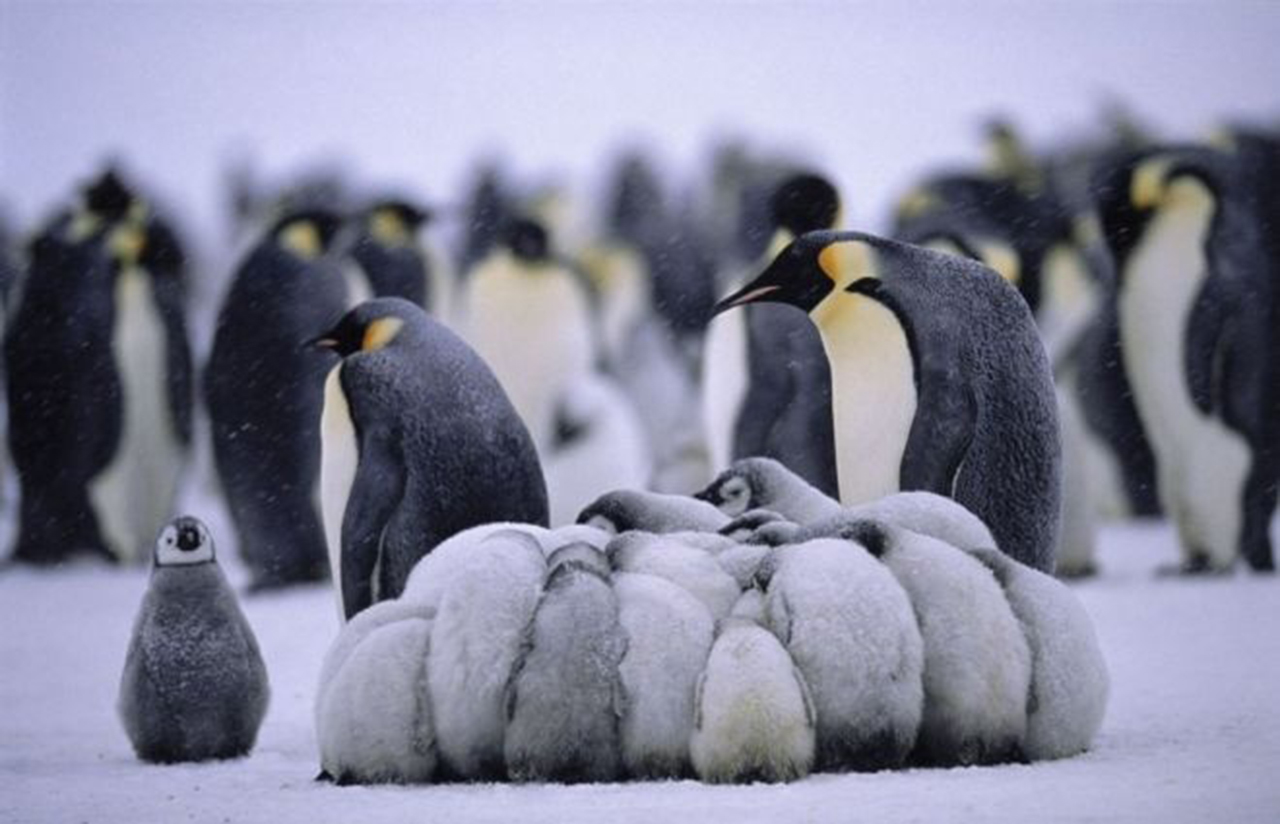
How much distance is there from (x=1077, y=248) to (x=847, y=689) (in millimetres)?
9801

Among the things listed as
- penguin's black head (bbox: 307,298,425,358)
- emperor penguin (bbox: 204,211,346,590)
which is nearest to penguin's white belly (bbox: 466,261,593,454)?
emperor penguin (bbox: 204,211,346,590)

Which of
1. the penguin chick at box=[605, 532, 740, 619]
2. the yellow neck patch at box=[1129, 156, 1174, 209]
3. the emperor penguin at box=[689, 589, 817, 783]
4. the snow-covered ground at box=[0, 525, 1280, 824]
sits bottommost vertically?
the snow-covered ground at box=[0, 525, 1280, 824]

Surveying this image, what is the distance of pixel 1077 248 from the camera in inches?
528

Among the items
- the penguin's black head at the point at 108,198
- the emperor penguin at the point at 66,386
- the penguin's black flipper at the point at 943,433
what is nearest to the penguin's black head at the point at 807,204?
the penguin's black flipper at the point at 943,433

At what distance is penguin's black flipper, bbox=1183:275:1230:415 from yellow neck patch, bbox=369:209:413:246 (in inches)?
183

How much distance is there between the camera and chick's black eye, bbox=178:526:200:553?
5027 millimetres

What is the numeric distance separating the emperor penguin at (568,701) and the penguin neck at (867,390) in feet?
5.29

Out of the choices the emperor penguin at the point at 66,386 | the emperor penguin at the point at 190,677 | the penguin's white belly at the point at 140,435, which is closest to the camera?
the emperor penguin at the point at 190,677

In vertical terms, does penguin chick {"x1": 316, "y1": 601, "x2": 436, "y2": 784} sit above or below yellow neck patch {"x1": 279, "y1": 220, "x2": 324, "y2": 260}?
below

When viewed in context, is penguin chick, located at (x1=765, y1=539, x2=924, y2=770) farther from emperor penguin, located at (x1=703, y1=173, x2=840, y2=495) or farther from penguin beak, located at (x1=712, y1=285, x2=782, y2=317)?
emperor penguin, located at (x1=703, y1=173, x2=840, y2=495)

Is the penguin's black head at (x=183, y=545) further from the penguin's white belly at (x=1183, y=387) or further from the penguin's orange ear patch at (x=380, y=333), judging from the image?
the penguin's white belly at (x=1183, y=387)

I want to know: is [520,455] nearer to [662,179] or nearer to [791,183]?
[791,183]

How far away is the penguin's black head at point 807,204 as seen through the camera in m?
7.96

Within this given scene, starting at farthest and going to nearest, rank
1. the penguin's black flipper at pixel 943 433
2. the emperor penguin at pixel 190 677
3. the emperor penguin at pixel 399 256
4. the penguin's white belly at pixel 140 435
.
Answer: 1. the emperor penguin at pixel 399 256
2. the penguin's white belly at pixel 140 435
3. the penguin's black flipper at pixel 943 433
4. the emperor penguin at pixel 190 677
